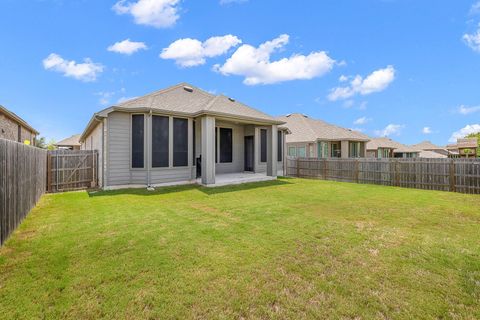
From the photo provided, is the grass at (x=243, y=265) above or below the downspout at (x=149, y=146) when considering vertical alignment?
below

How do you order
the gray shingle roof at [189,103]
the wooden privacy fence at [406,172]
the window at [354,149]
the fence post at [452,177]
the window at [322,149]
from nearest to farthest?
the wooden privacy fence at [406,172] → the fence post at [452,177] → the gray shingle roof at [189,103] → the window at [322,149] → the window at [354,149]

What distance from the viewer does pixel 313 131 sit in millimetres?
21969

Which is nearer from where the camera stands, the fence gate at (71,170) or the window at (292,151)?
the fence gate at (71,170)

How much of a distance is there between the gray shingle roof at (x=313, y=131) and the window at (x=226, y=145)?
9.67m

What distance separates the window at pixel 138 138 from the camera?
10.0 m

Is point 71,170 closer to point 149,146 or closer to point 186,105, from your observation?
point 149,146

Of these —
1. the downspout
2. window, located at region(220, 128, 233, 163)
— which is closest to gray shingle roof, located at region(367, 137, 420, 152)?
window, located at region(220, 128, 233, 163)

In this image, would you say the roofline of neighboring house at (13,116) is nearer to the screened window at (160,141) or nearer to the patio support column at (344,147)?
the screened window at (160,141)

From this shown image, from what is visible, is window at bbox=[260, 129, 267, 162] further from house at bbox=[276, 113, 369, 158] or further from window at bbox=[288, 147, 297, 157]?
window at bbox=[288, 147, 297, 157]

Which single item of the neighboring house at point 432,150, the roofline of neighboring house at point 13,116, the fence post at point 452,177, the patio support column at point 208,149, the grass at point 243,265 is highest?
the roofline of neighboring house at point 13,116

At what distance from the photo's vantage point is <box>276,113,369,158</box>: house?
21109 millimetres

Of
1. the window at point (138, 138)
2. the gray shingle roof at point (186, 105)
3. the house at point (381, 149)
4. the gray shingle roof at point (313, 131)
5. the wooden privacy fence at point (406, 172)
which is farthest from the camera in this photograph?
the house at point (381, 149)

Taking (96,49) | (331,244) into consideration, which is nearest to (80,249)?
(331,244)

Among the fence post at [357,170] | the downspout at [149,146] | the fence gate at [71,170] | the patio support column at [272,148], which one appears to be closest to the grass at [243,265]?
the downspout at [149,146]
